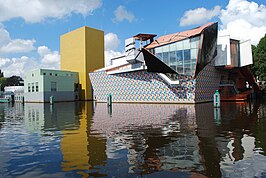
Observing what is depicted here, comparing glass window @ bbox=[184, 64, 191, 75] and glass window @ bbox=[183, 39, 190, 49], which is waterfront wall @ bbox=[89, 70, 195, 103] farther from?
glass window @ bbox=[183, 39, 190, 49]

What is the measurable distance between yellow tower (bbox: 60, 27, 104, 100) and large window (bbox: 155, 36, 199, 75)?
33.5m

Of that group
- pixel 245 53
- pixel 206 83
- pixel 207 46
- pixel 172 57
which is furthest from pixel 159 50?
pixel 245 53

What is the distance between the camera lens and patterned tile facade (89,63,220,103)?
34.0 meters

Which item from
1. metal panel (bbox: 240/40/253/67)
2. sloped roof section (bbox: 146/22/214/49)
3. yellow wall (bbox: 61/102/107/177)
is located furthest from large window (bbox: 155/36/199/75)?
yellow wall (bbox: 61/102/107/177)

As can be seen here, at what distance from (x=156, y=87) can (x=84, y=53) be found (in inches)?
1250

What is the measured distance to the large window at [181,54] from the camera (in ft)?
104

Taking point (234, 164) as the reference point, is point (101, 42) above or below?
above

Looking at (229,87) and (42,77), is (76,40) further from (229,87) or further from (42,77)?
(229,87)

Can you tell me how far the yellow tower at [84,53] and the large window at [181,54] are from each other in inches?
1320

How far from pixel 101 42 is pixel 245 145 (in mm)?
63353

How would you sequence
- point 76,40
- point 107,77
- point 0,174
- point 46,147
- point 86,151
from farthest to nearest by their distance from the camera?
point 76,40
point 107,77
point 46,147
point 86,151
point 0,174

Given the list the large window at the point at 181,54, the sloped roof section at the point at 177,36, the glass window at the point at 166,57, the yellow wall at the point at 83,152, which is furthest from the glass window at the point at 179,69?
the yellow wall at the point at 83,152

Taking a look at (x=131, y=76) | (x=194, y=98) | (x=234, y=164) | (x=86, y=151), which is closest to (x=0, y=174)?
(x=86, y=151)

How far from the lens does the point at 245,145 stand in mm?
7535
